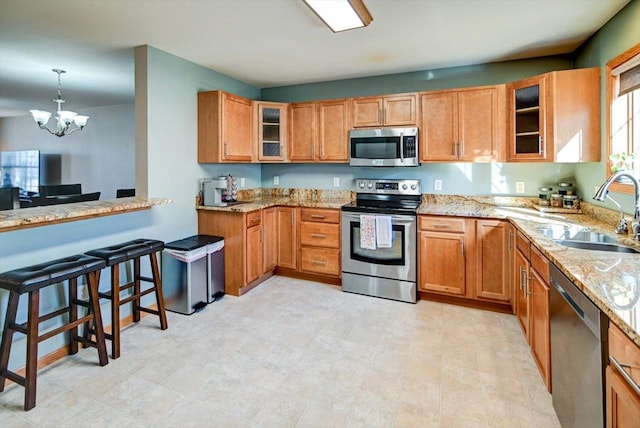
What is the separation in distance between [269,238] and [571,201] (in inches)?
119

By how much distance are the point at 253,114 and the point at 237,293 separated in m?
2.08

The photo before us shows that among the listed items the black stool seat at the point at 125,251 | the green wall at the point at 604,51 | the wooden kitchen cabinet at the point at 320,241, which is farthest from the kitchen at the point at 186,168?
the wooden kitchen cabinet at the point at 320,241

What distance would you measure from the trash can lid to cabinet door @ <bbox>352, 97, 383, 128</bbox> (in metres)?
2.00

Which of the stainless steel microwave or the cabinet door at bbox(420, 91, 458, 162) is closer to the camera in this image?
the cabinet door at bbox(420, 91, 458, 162)

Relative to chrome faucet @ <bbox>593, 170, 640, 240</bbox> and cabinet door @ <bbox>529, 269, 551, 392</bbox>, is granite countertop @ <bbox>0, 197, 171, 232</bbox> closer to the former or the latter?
cabinet door @ <bbox>529, 269, 551, 392</bbox>

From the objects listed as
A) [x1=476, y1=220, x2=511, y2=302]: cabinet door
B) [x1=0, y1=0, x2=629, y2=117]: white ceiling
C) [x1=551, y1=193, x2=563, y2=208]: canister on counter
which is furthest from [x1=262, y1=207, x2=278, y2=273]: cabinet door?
[x1=551, y1=193, x2=563, y2=208]: canister on counter

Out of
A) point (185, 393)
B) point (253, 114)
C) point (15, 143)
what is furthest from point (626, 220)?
point (15, 143)

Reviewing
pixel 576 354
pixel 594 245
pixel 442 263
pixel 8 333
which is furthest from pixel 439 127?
pixel 8 333

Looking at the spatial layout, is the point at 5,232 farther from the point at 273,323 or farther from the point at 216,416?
the point at 273,323

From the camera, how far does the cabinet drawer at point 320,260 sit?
12.7ft

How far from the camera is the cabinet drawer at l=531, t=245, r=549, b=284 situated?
6.14ft

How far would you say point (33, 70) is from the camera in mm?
3855

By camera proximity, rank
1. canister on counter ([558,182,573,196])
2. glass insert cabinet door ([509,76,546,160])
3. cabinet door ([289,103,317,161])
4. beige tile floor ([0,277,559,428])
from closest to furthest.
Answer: beige tile floor ([0,277,559,428]) → glass insert cabinet door ([509,76,546,160]) → canister on counter ([558,182,573,196]) → cabinet door ([289,103,317,161])

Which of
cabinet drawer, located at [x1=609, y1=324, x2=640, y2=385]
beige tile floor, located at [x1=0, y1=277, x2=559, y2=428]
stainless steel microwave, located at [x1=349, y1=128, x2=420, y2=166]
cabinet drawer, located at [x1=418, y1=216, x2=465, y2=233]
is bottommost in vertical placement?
beige tile floor, located at [x1=0, y1=277, x2=559, y2=428]
